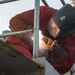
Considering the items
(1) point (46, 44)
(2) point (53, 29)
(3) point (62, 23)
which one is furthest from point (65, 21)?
(1) point (46, 44)

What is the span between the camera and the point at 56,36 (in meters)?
3.24

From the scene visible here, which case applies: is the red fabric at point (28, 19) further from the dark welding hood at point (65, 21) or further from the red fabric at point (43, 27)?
the dark welding hood at point (65, 21)

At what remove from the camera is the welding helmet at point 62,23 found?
3.25m

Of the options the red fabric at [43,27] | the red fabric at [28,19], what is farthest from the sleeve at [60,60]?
the red fabric at [28,19]

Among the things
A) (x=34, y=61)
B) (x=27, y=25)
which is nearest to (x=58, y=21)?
(x=27, y=25)

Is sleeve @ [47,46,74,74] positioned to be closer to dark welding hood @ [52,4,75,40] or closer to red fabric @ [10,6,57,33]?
dark welding hood @ [52,4,75,40]

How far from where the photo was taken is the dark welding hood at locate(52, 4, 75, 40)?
3264 millimetres

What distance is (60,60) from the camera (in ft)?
10.1

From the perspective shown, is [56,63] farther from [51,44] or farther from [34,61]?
[34,61]

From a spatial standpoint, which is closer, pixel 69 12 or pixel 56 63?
pixel 56 63

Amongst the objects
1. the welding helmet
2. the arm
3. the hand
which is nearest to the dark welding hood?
the welding helmet

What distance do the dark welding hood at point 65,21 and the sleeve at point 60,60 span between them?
10.5 inches

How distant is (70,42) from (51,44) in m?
0.60

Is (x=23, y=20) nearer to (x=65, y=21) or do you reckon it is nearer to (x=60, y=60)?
(x=65, y=21)
